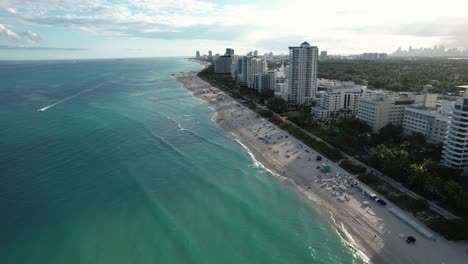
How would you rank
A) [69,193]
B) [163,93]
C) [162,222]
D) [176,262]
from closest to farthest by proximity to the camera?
[176,262], [162,222], [69,193], [163,93]

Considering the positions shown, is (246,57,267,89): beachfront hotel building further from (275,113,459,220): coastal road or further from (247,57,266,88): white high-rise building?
(275,113,459,220): coastal road

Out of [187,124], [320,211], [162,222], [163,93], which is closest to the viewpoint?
[162,222]

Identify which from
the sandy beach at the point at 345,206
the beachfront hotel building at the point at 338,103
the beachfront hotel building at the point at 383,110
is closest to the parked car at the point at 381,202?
the sandy beach at the point at 345,206

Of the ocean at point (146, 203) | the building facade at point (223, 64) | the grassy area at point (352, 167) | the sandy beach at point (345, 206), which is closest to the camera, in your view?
the sandy beach at point (345, 206)

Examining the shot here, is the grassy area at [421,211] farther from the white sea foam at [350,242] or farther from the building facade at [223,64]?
the building facade at [223,64]

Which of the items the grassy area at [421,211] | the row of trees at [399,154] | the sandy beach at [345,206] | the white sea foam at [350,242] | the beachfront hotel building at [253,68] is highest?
the beachfront hotel building at [253,68]

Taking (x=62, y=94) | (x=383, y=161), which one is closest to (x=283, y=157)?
(x=383, y=161)

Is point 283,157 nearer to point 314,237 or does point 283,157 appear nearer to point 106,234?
point 314,237
